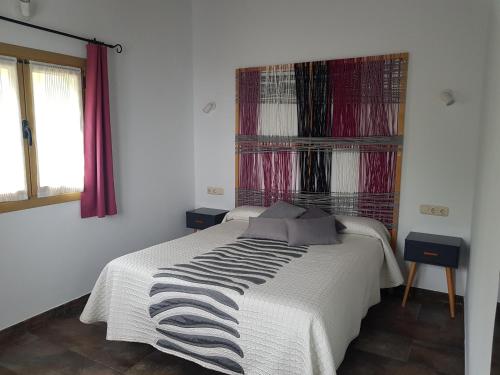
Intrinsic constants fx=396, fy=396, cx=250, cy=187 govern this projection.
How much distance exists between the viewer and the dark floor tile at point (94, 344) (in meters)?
2.51

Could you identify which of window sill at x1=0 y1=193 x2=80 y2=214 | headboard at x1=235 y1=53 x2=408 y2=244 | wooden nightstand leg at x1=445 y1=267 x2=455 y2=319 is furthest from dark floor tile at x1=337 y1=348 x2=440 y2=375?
window sill at x1=0 y1=193 x2=80 y2=214

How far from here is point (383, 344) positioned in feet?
8.80

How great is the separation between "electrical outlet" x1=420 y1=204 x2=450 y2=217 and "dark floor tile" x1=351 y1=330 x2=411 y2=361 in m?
1.09

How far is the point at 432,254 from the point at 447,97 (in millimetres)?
1213

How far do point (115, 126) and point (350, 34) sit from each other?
221 cm

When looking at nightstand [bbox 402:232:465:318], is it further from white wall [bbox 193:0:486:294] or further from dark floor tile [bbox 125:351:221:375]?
dark floor tile [bbox 125:351:221:375]

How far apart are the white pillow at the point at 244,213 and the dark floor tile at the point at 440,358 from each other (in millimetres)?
1741

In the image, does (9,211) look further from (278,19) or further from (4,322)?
(278,19)

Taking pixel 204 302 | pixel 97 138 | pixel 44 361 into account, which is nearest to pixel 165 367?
pixel 204 302

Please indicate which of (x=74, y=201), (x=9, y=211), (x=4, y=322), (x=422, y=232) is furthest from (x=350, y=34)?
(x=4, y=322)

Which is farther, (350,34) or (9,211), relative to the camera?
(350,34)

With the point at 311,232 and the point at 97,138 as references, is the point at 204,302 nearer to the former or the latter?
the point at 311,232

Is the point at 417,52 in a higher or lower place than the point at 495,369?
higher

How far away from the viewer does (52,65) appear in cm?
288
